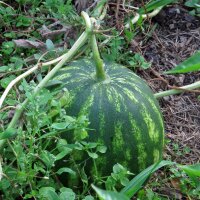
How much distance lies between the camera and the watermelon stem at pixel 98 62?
6.52 ft

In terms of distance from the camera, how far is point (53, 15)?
2.70 metres

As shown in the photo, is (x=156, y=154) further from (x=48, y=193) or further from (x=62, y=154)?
(x=48, y=193)

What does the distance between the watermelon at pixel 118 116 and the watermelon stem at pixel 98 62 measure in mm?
22

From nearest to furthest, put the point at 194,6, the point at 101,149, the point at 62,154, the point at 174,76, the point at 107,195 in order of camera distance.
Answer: the point at 107,195, the point at 62,154, the point at 101,149, the point at 174,76, the point at 194,6

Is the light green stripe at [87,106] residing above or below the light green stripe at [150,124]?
above

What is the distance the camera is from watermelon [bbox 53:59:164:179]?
1.99 meters

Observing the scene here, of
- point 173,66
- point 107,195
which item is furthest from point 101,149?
point 173,66

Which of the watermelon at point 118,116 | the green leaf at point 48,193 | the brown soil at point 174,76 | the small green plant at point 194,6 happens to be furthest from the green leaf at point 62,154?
the small green plant at point 194,6

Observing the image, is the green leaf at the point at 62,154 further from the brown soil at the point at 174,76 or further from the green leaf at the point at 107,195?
the brown soil at the point at 174,76

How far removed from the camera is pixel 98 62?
6.62ft

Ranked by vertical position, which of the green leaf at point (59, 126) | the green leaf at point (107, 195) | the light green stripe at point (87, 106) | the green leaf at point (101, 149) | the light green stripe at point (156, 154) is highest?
the green leaf at point (59, 126)

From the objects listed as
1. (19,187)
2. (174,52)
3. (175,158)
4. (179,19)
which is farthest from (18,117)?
(179,19)

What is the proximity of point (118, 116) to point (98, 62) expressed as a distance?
0.20 meters

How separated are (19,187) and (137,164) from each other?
1.47 ft
